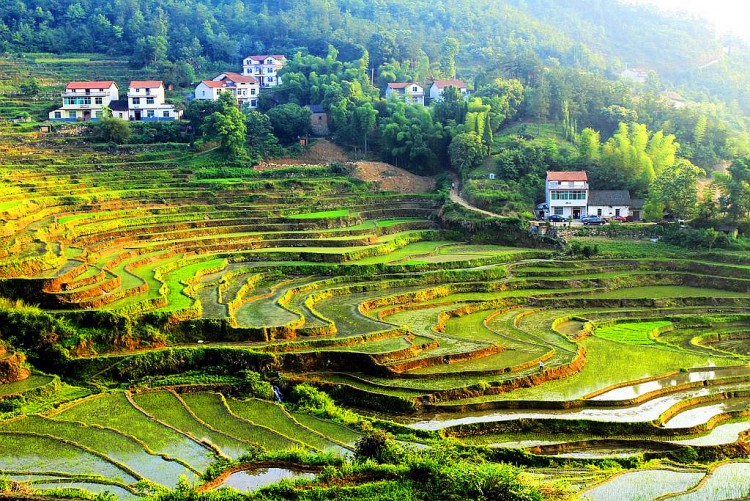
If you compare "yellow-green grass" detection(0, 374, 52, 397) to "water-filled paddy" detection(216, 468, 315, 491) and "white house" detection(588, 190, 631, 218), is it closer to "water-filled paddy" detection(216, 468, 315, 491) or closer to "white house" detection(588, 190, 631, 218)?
"water-filled paddy" detection(216, 468, 315, 491)

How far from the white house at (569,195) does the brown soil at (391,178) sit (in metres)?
5.93

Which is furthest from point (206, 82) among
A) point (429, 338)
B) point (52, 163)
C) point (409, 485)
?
point (409, 485)

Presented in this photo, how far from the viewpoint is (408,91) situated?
1959 inches

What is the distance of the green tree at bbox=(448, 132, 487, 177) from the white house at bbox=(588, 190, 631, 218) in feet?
18.7

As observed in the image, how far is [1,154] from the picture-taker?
3616 centimetres

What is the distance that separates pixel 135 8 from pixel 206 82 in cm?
1853

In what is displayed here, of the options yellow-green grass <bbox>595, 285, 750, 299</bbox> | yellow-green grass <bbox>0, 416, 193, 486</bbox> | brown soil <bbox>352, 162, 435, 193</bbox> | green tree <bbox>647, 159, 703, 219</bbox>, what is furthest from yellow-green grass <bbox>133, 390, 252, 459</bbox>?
green tree <bbox>647, 159, 703, 219</bbox>

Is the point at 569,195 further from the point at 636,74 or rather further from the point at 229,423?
the point at 636,74

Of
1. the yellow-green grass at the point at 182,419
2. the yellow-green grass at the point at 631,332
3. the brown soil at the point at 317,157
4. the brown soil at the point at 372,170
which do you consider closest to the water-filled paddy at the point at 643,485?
the yellow-green grass at the point at 182,419

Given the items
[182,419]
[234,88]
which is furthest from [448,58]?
[182,419]

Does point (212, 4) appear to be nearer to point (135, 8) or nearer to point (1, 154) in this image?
point (135, 8)

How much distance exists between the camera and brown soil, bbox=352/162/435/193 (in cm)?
4016

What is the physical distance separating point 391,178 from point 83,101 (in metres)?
15.6

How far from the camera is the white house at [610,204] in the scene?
37031mm
